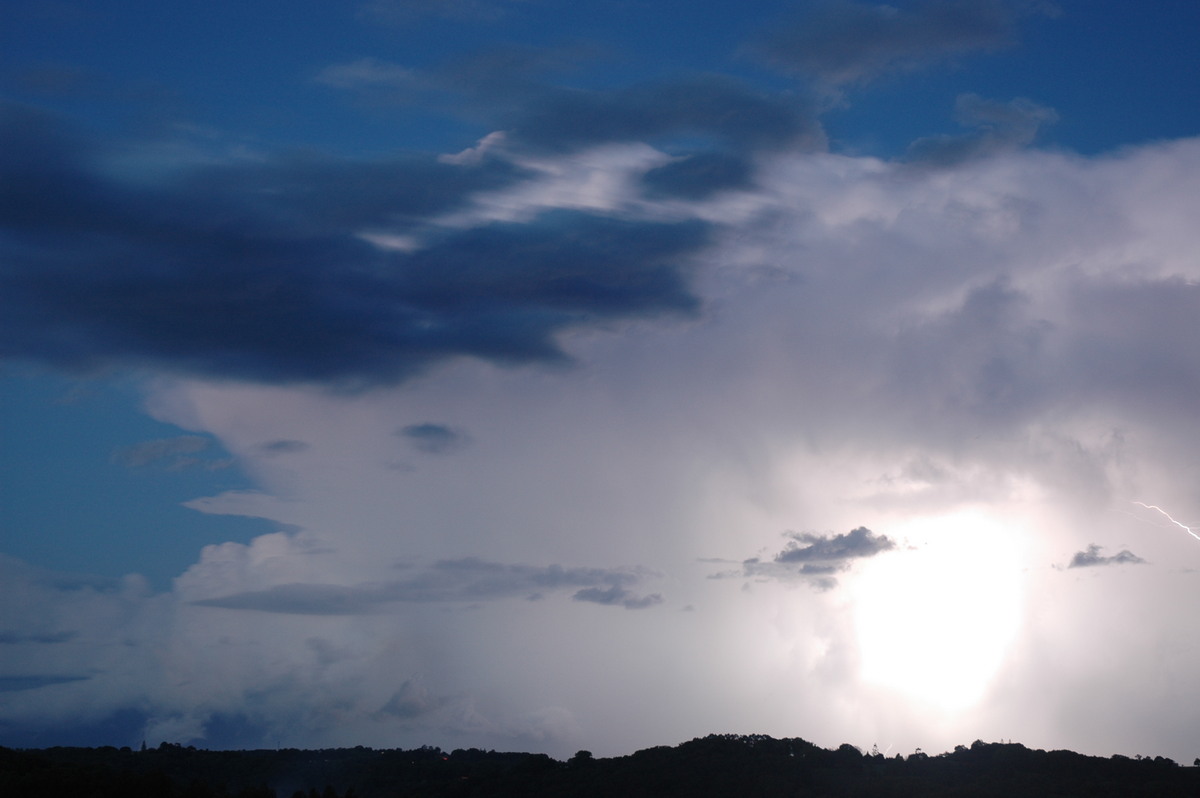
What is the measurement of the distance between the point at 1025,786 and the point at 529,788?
7239 centimetres

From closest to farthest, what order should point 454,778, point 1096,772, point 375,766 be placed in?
point 1096,772 → point 454,778 → point 375,766

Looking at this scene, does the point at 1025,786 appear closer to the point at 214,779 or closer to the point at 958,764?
the point at 958,764

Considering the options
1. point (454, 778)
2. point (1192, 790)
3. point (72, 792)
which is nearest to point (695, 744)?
point (454, 778)

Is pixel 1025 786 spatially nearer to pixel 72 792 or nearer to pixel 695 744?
pixel 695 744

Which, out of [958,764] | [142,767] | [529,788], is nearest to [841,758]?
[958,764]

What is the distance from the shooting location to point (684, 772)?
151 m

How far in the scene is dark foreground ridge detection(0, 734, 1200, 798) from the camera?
12275 cm

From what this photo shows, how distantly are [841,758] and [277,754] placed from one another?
105766 millimetres

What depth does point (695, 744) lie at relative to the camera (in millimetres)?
166125

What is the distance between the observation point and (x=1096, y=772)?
425 feet

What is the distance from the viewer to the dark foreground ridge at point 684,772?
123 metres

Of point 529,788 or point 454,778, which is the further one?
point 454,778

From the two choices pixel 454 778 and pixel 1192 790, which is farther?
pixel 454 778

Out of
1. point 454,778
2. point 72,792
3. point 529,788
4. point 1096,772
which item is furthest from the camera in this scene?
point 454,778
